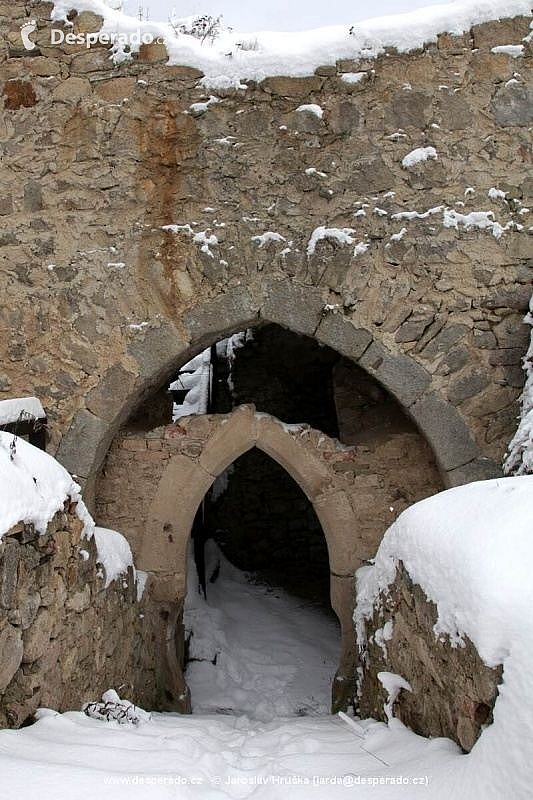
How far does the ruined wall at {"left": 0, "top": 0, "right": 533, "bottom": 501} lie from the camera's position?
13.1 feet

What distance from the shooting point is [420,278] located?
13.2ft

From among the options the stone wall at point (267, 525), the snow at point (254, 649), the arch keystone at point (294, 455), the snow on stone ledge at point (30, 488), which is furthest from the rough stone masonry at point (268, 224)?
the stone wall at point (267, 525)

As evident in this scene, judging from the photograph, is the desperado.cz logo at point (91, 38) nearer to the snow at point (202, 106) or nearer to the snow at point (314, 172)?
the snow at point (202, 106)

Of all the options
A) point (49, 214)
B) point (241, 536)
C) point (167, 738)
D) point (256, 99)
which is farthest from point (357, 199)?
point (241, 536)

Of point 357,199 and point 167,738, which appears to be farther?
point 357,199

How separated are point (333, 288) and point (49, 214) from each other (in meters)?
1.87

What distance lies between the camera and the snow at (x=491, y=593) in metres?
1.24

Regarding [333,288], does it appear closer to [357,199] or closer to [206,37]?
[357,199]

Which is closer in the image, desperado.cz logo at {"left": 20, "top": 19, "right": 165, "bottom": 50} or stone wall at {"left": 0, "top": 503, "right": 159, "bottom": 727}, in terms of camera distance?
stone wall at {"left": 0, "top": 503, "right": 159, "bottom": 727}

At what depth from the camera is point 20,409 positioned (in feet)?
13.0

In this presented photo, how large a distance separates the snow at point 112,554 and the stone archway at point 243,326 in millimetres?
637

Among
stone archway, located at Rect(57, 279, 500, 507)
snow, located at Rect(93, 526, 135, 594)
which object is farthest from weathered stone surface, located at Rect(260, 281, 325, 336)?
snow, located at Rect(93, 526, 135, 594)

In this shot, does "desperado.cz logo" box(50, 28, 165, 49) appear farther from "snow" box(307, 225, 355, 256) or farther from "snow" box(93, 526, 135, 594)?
"snow" box(93, 526, 135, 594)

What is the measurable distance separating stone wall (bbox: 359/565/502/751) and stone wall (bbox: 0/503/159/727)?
118cm
